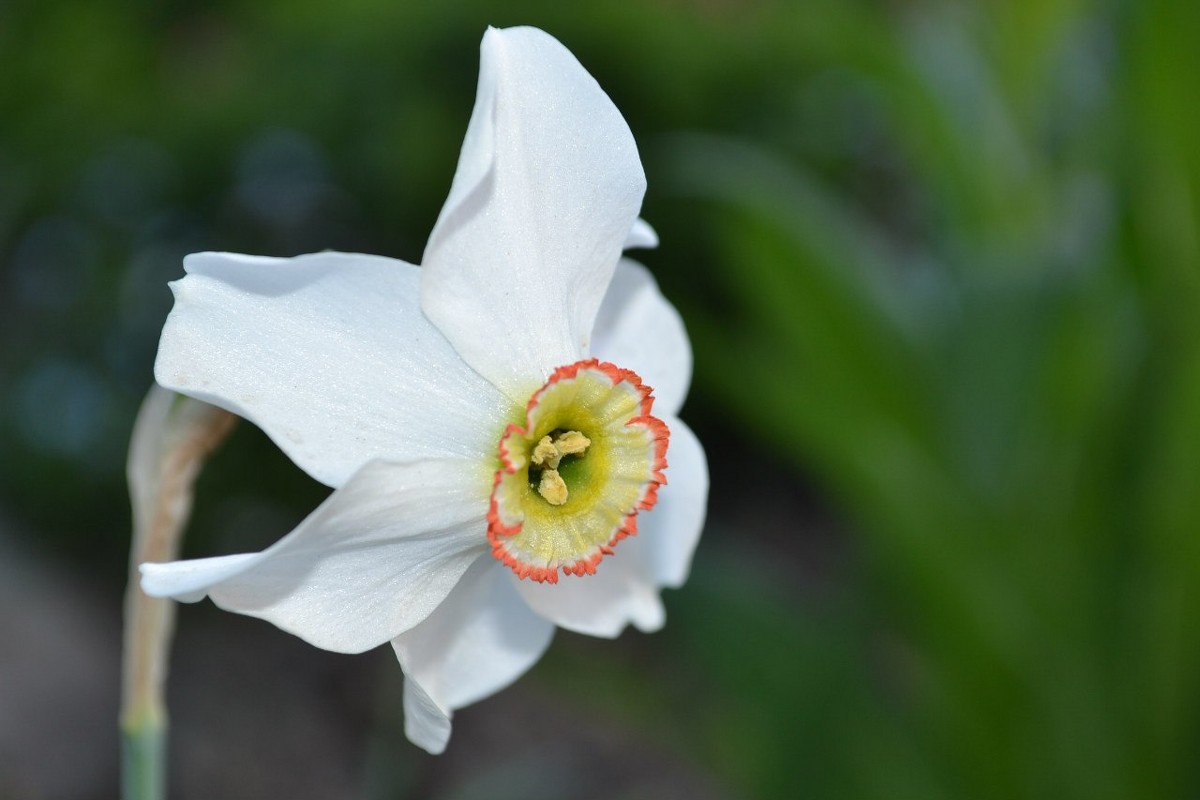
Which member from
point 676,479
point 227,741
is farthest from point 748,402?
point 227,741

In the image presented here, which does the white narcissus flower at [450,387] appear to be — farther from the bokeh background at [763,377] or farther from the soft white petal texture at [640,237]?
the bokeh background at [763,377]

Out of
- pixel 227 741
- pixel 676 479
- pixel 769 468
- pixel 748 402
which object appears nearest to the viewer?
pixel 676 479

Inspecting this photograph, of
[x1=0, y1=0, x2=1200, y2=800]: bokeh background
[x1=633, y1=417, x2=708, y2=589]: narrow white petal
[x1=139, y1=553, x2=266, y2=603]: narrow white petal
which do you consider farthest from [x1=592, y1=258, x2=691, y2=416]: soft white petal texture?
[x1=0, y1=0, x2=1200, y2=800]: bokeh background

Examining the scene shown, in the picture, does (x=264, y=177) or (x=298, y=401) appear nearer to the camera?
(x=298, y=401)

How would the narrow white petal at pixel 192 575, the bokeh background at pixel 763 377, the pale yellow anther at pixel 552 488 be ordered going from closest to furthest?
the narrow white petal at pixel 192 575, the pale yellow anther at pixel 552 488, the bokeh background at pixel 763 377

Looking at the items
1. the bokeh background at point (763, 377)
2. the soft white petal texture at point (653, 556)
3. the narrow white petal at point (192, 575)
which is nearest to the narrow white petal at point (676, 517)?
the soft white petal texture at point (653, 556)

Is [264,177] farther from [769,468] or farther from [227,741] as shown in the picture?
[769,468]
